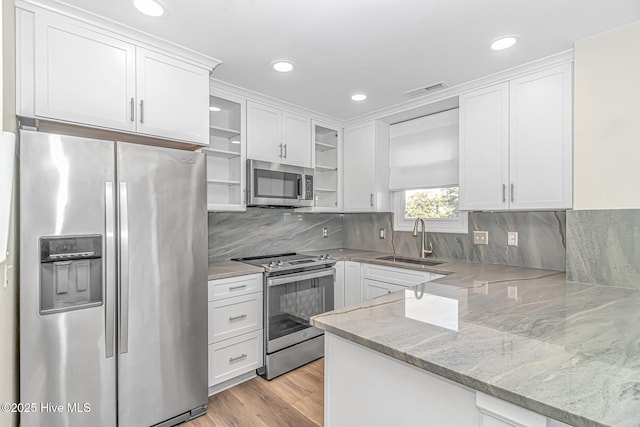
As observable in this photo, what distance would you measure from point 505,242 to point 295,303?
189 cm

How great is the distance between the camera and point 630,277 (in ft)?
5.80

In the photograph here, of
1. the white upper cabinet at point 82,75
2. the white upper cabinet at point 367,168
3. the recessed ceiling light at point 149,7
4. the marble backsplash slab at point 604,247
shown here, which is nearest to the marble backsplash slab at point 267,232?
the white upper cabinet at point 367,168

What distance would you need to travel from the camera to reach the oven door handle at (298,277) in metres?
2.48

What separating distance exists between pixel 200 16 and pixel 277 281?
1.85 m

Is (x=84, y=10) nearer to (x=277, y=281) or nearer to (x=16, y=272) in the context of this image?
(x=16, y=272)

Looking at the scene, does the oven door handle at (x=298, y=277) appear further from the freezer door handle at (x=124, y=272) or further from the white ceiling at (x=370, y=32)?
the white ceiling at (x=370, y=32)

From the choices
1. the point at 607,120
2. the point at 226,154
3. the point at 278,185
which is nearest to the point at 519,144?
the point at 607,120

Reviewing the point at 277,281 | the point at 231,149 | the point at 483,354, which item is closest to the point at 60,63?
the point at 231,149

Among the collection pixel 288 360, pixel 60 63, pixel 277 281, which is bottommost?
pixel 288 360

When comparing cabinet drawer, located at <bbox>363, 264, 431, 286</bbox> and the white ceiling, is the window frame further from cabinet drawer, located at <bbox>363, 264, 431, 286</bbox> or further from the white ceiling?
the white ceiling

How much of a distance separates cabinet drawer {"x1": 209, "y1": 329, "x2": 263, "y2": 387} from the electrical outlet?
207 centimetres

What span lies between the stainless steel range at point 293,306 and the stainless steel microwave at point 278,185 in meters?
0.56

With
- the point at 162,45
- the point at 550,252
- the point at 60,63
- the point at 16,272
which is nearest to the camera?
the point at 16,272

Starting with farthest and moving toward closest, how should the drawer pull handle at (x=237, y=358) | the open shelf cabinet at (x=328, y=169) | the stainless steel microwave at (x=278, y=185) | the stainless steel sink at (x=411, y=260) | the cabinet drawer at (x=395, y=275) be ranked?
1. the open shelf cabinet at (x=328, y=169)
2. the stainless steel sink at (x=411, y=260)
3. the stainless steel microwave at (x=278, y=185)
4. the cabinet drawer at (x=395, y=275)
5. the drawer pull handle at (x=237, y=358)
